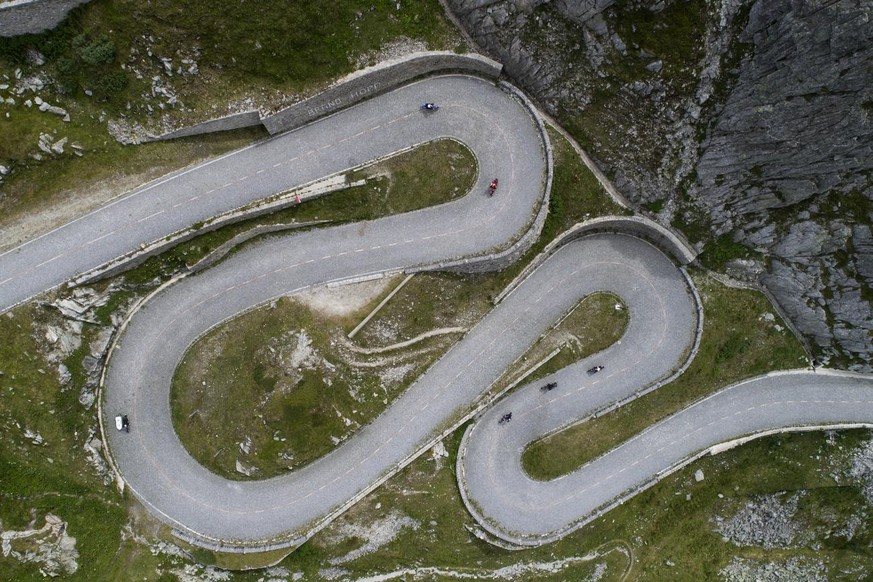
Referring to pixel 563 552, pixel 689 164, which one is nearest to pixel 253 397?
pixel 563 552

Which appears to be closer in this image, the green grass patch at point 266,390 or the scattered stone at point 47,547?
the scattered stone at point 47,547

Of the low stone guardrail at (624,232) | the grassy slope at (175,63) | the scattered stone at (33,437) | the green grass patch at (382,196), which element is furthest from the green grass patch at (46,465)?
the low stone guardrail at (624,232)

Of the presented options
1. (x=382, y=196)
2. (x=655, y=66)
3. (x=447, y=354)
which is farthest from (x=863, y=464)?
(x=382, y=196)

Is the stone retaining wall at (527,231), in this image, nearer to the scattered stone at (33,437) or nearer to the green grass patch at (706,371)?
the green grass patch at (706,371)

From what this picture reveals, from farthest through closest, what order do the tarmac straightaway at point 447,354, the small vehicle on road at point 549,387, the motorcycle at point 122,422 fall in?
the small vehicle on road at point 549,387, the motorcycle at point 122,422, the tarmac straightaway at point 447,354

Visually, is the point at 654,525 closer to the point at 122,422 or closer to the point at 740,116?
the point at 740,116
